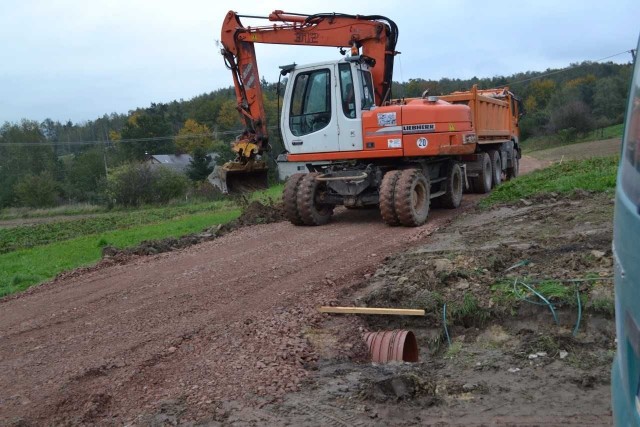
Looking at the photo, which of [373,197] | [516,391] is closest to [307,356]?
[516,391]

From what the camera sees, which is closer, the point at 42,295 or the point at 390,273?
the point at 390,273

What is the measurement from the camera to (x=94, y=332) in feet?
21.3

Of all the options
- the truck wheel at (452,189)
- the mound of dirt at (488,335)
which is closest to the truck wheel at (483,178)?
the truck wheel at (452,189)

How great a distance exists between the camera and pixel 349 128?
1180 cm

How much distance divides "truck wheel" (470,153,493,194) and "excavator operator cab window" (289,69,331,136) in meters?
5.47

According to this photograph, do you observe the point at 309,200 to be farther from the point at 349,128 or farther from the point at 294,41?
the point at 294,41

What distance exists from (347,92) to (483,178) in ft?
18.5

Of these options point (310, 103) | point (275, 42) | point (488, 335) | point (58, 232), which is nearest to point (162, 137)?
point (58, 232)

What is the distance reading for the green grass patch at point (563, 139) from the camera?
5041 cm

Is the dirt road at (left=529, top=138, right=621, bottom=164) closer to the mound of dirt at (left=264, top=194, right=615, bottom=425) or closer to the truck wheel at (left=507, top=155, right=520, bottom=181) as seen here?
the truck wheel at (left=507, top=155, right=520, bottom=181)

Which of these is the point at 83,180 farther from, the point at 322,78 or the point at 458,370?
the point at 458,370

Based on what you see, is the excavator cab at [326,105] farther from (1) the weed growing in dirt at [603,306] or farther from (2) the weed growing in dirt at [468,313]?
(1) the weed growing in dirt at [603,306]

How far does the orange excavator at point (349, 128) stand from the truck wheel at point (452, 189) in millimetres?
26

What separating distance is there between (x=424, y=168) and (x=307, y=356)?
24.1 feet
